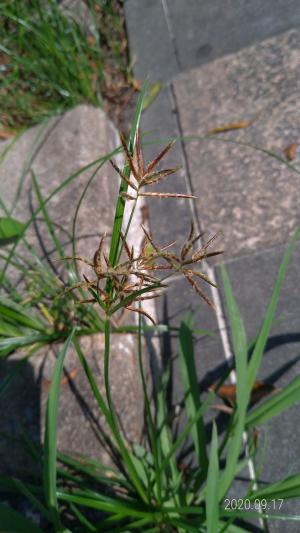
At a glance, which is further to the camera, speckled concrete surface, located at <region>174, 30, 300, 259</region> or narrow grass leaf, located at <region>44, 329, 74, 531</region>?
speckled concrete surface, located at <region>174, 30, 300, 259</region>

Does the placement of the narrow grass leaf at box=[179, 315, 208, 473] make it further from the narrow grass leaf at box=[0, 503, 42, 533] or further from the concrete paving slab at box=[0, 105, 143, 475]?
the narrow grass leaf at box=[0, 503, 42, 533]

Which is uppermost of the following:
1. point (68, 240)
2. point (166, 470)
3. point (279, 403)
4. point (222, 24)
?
point (222, 24)

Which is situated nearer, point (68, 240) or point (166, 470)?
point (166, 470)

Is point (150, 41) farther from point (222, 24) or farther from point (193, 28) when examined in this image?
point (222, 24)

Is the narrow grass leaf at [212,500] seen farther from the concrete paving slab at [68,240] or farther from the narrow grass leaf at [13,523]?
the concrete paving slab at [68,240]

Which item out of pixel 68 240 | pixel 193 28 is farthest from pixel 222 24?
pixel 68 240

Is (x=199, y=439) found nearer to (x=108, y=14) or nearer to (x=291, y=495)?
(x=291, y=495)

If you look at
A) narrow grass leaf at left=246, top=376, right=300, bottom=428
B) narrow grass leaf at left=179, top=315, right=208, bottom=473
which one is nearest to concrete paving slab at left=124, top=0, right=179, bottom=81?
narrow grass leaf at left=179, top=315, right=208, bottom=473
